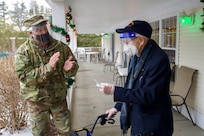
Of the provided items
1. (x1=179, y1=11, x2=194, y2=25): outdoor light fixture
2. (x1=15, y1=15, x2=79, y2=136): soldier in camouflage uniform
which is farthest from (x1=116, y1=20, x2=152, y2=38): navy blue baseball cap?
(x1=179, y1=11, x2=194, y2=25): outdoor light fixture

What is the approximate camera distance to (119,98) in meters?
1.45

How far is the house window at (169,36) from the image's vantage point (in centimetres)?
491

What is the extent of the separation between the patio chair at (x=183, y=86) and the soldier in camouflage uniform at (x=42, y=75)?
243cm

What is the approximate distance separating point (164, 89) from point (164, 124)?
0.27 m

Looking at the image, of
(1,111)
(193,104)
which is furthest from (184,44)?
(1,111)

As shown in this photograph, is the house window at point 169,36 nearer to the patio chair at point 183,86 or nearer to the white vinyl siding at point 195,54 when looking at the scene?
the white vinyl siding at point 195,54

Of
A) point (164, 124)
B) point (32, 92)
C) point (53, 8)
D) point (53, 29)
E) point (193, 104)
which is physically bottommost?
point (193, 104)

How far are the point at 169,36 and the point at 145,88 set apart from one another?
13.5 feet

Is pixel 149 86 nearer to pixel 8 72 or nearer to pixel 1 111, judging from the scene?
pixel 8 72

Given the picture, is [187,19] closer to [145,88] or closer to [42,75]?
[145,88]

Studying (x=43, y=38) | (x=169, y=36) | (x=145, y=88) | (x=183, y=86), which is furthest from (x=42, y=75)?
(x=169, y=36)

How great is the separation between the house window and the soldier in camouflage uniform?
344cm

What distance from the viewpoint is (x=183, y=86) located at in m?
4.02

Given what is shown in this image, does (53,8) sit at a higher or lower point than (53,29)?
higher
